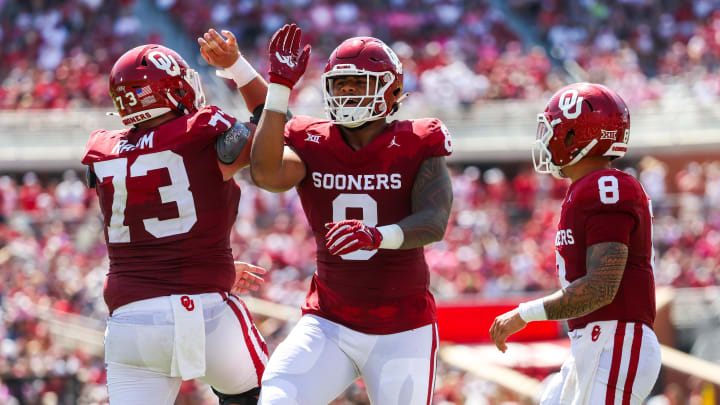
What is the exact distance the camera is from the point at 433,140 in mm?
3930

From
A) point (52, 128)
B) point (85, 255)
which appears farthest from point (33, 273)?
point (52, 128)

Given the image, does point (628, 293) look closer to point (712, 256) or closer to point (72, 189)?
point (712, 256)

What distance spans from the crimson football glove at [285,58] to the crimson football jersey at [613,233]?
112cm

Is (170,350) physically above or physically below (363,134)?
below

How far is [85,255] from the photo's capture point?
46.3 feet

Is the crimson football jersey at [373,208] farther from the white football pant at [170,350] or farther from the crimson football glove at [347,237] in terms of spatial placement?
the crimson football glove at [347,237]

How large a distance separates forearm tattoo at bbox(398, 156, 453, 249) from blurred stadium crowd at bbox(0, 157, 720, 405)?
23.8 feet

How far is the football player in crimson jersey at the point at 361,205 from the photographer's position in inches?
151

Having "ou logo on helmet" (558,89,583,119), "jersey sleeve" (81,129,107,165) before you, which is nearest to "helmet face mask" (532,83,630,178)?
"ou logo on helmet" (558,89,583,119)

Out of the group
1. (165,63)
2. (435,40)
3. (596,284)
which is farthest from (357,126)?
(435,40)

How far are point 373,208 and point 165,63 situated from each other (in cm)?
100

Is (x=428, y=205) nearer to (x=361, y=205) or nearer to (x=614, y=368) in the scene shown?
(x=361, y=205)

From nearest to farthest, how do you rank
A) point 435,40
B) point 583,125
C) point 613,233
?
point 613,233 < point 583,125 < point 435,40

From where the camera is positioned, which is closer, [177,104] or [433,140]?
[433,140]
